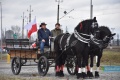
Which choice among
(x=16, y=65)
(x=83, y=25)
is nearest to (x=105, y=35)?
(x=83, y=25)

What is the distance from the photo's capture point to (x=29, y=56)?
18.0m

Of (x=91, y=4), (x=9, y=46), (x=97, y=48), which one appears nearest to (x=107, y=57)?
(x=91, y=4)

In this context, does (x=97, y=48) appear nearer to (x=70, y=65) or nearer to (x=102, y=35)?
(x=102, y=35)

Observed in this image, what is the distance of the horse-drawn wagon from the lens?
17.1m

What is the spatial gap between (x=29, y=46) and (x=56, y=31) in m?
1.59

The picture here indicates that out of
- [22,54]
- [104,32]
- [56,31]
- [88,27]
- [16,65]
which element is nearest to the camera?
[104,32]

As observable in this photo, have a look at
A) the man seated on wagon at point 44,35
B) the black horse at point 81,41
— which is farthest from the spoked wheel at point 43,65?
the black horse at point 81,41

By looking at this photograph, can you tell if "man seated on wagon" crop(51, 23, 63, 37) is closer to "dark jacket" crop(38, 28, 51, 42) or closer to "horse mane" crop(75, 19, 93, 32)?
"dark jacket" crop(38, 28, 51, 42)

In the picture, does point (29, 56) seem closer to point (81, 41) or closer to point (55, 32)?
point (55, 32)

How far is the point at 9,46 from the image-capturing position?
19000mm

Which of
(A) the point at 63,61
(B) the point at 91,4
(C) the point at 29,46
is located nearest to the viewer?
(A) the point at 63,61

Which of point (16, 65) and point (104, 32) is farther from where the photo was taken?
point (16, 65)

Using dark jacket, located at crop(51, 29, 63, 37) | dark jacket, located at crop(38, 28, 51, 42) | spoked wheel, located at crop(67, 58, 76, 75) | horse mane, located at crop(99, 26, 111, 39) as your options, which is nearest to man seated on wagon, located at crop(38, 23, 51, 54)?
dark jacket, located at crop(38, 28, 51, 42)

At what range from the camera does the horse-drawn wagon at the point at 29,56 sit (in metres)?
17.1
